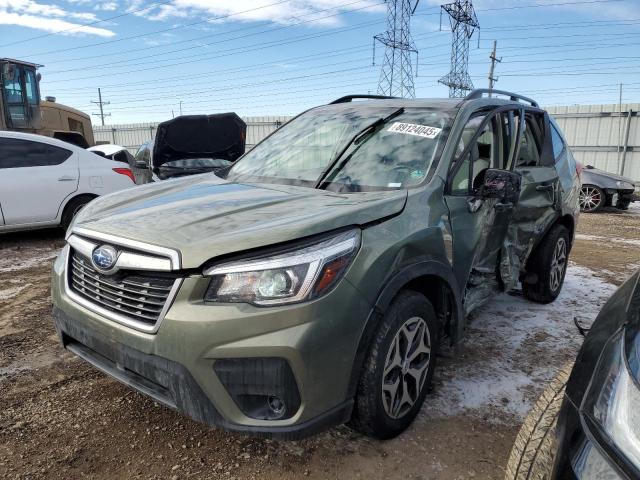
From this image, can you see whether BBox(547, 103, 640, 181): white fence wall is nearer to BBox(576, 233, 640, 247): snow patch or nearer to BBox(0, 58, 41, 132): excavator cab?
BBox(576, 233, 640, 247): snow patch

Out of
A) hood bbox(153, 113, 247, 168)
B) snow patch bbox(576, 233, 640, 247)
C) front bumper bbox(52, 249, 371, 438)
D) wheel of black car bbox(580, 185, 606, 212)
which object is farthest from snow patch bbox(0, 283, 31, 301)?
wheel of black car bbox(580, 185, 606, 212)

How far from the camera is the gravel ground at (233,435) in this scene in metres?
2.18

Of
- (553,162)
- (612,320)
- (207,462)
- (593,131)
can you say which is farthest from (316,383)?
(593,131)

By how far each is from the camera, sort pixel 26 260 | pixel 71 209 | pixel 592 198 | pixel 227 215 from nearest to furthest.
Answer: pixel 227 215 < pixel 26 260 < pixel 71 209 < pixel 592 198

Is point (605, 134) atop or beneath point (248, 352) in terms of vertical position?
atop

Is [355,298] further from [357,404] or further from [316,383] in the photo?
[357,404]

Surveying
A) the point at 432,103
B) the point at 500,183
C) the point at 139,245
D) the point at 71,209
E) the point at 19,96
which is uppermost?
the point at 19,96

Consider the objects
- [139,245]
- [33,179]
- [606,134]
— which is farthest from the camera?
[606,134]

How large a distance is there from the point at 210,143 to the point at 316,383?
23.7 ft

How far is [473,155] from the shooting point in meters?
2.95

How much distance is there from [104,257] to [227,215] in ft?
1.81

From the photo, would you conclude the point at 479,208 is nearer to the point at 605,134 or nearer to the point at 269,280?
the point at 269,280

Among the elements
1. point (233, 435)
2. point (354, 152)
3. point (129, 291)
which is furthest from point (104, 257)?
point (354, 152)

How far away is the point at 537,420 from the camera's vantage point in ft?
5.79
